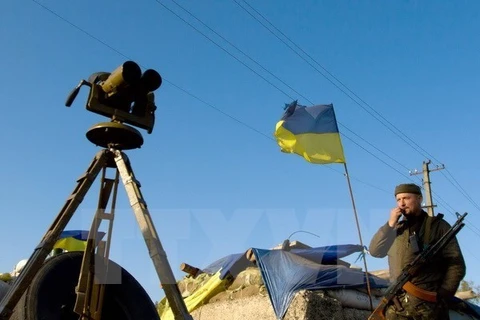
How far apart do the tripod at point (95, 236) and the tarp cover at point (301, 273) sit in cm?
474

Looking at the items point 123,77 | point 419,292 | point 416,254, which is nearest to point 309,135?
point 416,254

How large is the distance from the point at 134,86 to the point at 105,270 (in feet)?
4.03

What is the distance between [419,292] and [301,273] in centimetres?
408

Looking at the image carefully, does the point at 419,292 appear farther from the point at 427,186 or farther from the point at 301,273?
the point at 427,186

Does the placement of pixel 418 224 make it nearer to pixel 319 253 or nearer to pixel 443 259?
pixel 443 259

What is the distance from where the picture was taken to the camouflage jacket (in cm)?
391

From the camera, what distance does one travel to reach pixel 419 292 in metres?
3.90

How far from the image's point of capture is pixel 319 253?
348 inches

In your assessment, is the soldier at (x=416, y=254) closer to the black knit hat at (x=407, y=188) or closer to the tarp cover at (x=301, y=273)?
the black knit hat at (x=407, y=188)

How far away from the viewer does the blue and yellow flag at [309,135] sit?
7.76 m

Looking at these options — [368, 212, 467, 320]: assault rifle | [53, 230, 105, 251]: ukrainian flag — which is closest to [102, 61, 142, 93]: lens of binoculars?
[368, 212, 467, 320]: assault rifle

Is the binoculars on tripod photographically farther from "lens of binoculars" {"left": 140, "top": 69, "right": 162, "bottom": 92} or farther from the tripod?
the tripod

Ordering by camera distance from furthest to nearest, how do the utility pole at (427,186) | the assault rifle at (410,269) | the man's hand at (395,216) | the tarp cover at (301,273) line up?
the utility pole at (427,186) < the tarp cover at (301,273) < the man's hand at (395,216) < the assault rifle at (410,269)

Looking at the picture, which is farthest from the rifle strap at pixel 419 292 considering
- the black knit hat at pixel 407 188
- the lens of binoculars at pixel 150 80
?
the lens of binoculars at pixel 150 80
